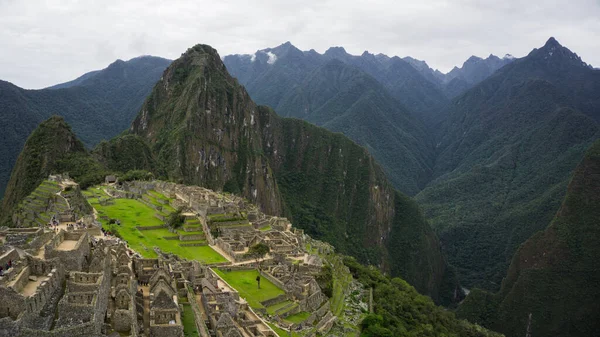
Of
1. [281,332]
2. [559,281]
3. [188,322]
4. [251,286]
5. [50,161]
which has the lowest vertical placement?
[559,281]

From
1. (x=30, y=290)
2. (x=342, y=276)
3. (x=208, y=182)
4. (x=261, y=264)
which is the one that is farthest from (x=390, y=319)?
(x=208, y=182)

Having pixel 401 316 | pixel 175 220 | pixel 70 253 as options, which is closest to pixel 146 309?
pixel 70 253

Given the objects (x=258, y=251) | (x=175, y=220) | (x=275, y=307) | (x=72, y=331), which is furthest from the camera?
(x=175, y=220)

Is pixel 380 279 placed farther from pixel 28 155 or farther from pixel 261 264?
pixel 28 155

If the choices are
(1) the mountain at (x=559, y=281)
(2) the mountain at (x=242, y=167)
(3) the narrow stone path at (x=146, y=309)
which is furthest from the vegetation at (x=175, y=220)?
(1) the mountain at (x=559, y=281)

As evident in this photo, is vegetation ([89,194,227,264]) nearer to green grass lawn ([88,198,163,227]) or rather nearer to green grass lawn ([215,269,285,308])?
green grass lawn ([88,198,163,227])

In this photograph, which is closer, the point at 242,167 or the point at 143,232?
the point at 143,232

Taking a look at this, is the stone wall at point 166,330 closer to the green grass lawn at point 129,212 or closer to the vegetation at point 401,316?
the vegetation at point 401,316

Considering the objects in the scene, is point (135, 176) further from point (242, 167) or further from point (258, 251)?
point (242, 167)
